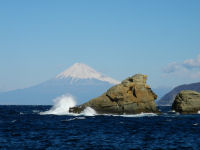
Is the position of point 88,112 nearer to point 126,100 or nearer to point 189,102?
point 126,100

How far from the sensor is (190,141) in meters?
39.6

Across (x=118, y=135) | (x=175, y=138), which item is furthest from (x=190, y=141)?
(x=118, y=135)

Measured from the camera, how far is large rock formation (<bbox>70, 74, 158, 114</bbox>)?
8419 centimetres

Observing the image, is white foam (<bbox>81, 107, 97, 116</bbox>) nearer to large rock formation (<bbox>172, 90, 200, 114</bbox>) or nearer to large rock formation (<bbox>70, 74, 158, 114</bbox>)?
large rock formation (<bbox>70, 74, 158, 114</bbox>)

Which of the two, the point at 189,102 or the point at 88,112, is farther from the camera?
the point at 189,102

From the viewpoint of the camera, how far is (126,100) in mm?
Result: 83812

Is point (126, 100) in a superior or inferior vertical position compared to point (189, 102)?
superior

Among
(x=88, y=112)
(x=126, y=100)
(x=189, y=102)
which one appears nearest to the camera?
(x=126, y=100)

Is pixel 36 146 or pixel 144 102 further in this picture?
pixel 144 102

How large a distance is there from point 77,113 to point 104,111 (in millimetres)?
8648

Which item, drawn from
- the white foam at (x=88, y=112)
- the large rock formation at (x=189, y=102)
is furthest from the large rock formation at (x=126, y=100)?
the large rock formation at (x=189, y=102)

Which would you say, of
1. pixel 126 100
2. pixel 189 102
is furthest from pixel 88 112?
pixel 189 102

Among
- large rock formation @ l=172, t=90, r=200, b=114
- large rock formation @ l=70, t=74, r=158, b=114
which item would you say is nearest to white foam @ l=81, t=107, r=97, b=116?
large rock formation @ l=70, t=74, r=158, b=114

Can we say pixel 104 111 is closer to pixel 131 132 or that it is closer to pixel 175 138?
pixel 131 132
